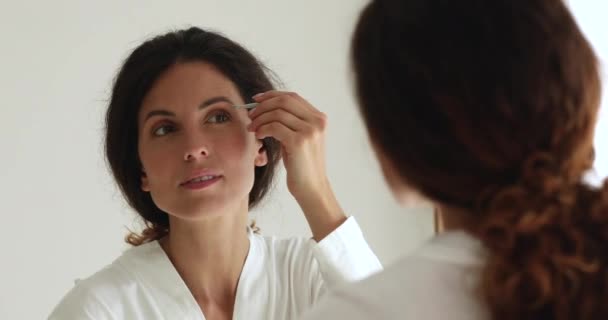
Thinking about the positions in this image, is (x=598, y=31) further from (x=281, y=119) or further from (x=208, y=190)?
(x=208, y=190)

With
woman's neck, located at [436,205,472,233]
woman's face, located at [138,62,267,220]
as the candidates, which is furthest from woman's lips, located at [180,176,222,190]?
woman's neck, located at [436,205,472,233]

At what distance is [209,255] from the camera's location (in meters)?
1.38

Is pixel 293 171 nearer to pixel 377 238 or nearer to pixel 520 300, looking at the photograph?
pixel 520 300

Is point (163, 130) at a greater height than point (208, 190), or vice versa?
point (163, 130)

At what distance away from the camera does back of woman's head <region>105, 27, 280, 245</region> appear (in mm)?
1389

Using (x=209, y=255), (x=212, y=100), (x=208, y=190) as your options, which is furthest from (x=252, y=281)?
(x=212, y=100)

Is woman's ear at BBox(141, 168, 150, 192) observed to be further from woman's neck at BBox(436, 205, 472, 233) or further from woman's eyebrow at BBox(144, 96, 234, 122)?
woman's neck at BBox(436, 205, 472, 233)

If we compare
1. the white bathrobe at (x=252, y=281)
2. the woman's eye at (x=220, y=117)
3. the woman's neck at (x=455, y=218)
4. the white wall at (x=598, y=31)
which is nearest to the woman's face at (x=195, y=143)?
the woman's eye at (x=220, y=117)

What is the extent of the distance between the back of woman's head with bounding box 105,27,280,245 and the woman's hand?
13 cm

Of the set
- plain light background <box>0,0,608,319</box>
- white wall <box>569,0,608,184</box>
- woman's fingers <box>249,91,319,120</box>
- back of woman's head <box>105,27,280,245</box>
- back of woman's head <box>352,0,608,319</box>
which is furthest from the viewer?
plain light background <box>0,0,608,319</box>

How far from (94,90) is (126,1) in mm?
246

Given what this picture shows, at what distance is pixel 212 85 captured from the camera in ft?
4.50

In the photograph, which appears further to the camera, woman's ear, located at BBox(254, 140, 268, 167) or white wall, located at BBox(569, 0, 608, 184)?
white wall, located at BBox(569, 0, 608, 184)

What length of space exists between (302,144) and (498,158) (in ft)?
2.11
